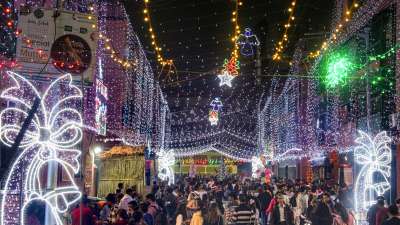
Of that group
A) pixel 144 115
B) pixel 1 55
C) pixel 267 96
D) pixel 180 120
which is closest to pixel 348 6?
pixel 144 115

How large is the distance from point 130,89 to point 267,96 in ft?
109

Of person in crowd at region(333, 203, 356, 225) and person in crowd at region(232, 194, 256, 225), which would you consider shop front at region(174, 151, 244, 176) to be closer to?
person in crowd at region(232, 194, 256, 225)

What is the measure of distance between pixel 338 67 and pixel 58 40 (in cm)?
2541

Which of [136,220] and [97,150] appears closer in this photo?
[136,220]

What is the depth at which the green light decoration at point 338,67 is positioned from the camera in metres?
31.2

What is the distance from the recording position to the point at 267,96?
63.9 meters

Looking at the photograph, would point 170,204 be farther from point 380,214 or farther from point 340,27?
point 340,27

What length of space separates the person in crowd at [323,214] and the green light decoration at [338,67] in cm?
1620


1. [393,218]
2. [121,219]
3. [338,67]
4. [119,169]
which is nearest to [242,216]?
[393,218]

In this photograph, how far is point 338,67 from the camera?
3206cm

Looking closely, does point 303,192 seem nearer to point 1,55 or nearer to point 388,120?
point 388,120

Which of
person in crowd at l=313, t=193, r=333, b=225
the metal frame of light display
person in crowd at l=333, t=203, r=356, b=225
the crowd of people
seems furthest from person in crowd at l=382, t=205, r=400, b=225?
the metal frame of light display

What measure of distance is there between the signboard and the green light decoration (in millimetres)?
22478

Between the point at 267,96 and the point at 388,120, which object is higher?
the point at 267,96
